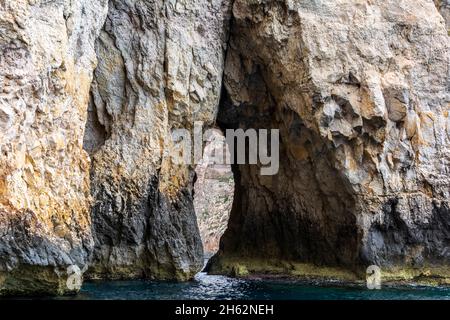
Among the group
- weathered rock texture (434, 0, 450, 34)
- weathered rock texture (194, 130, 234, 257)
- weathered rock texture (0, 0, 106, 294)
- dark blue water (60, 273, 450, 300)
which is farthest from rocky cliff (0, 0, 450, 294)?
weathered rock texture (194, 130, 234, 257)

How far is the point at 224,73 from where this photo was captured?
24875mm

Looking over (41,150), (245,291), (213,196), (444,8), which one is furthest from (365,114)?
(213,196)

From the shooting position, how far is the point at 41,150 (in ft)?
52.5

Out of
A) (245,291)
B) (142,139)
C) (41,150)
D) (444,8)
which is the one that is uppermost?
(444,8)

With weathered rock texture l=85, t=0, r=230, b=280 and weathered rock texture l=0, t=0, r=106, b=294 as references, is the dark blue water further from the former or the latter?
weathered rock texture l=0, t=0, r=106, b=294

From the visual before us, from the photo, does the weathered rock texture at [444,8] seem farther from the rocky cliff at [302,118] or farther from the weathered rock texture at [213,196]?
the weathered rock texture at [213,196]

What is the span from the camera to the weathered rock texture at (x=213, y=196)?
49.7m

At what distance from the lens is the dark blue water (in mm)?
19078

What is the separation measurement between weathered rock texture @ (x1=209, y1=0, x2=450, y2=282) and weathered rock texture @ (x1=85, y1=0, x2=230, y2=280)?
9.12ft

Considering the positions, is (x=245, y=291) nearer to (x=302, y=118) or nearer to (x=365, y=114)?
(x=302, y=118)

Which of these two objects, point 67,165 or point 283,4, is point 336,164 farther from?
point 67,165

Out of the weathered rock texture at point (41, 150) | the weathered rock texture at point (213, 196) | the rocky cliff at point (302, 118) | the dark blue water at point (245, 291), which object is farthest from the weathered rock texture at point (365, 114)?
the weathered rock texture at point (213, 196)

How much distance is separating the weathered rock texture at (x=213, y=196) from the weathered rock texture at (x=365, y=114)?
23.5 meters

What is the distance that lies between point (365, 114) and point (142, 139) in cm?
694
